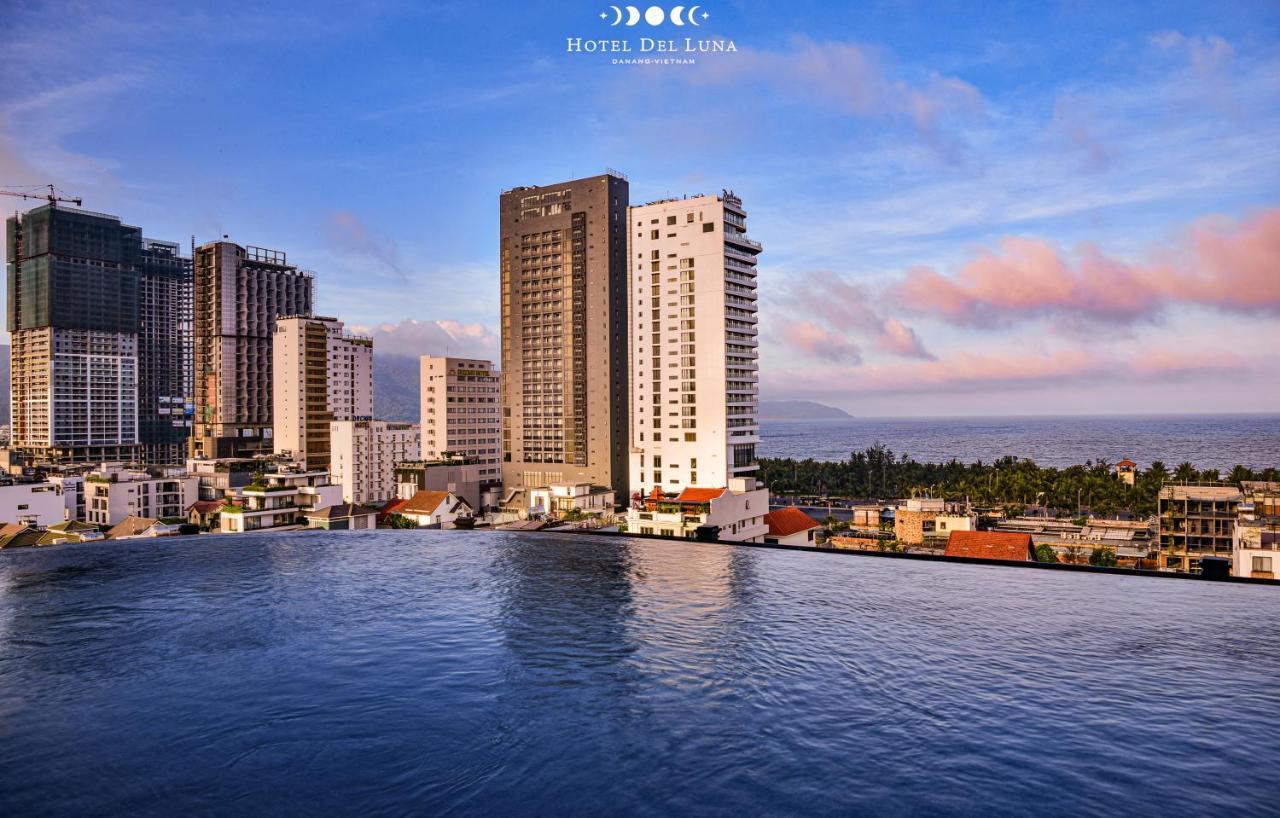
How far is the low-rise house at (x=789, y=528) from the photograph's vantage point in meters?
55.2

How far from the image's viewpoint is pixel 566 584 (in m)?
23.9

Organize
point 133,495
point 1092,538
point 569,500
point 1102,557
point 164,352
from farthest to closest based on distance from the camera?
point 164,352 < point 569,500 < point 133,495 < point 1092,538 < point 1102,557

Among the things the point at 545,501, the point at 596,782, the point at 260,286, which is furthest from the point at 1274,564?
the point at 260,286

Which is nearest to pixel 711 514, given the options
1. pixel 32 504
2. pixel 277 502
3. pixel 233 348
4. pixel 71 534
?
pixel 277 502

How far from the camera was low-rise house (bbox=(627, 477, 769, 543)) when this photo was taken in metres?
50.2

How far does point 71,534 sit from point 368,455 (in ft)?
122


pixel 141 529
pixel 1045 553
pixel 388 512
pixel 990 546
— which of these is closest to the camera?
pixel 990 546

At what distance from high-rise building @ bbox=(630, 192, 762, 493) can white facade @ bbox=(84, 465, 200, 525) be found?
40571 mm

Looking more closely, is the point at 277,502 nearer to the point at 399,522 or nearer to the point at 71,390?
the point at 399,522

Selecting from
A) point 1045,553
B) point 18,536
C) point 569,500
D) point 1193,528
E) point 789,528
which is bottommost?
point 1045,553

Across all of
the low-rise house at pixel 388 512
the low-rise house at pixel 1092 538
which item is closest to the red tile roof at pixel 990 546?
the low-rise house at pixel 1092 538

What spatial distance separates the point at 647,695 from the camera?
14.5 meters

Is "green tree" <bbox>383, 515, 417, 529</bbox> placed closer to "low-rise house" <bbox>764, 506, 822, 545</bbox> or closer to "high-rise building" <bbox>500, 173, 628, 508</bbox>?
"high-rise building" <bbox>500, 173, 628, 508</bbox>

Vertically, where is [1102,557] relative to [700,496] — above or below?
below
